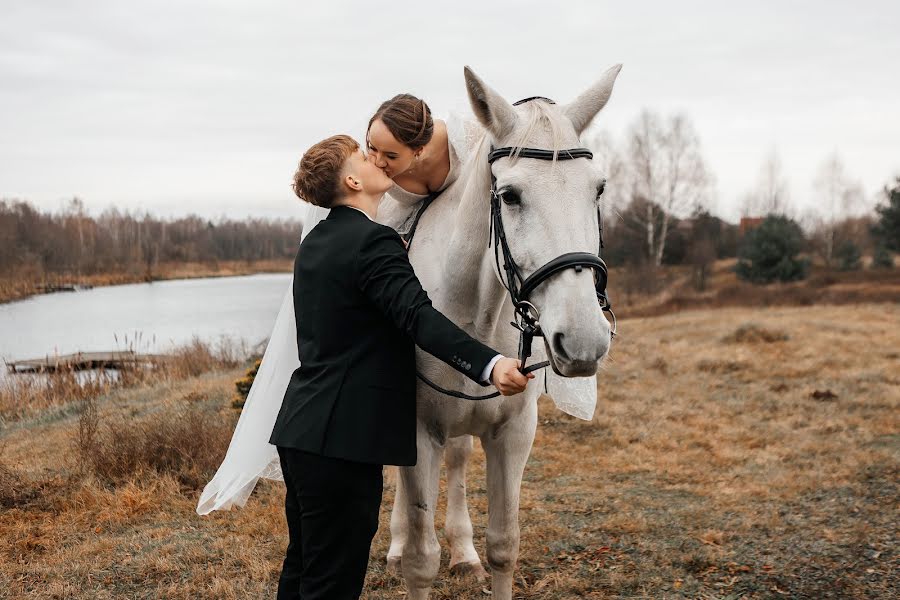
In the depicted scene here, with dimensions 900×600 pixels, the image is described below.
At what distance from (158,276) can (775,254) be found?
42.2 metres

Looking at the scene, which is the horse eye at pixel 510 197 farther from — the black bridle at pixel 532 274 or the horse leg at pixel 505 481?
the horse leg at pixel 505 481

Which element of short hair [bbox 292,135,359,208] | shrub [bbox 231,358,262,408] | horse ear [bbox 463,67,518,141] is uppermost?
horse ear [bbox 463,67,518,141]

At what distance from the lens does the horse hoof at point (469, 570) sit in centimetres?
383

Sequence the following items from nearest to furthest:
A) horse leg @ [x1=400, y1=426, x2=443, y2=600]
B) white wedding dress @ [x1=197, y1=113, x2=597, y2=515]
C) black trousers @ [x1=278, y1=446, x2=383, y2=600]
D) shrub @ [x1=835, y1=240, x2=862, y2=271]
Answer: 1. black trousers @ [x1=278, y1=446, x2=383, y2=600]
2. horse leg @ [x1=400, y1=426, x2=443, y2=600]
3. white wedding dress @ [x1=197, y1=113, x2=597, y2=515]
4. shrub @ [x1=835, y1=240, x2=862, y2=271]

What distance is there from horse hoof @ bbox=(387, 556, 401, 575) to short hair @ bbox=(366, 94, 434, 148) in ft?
8.74

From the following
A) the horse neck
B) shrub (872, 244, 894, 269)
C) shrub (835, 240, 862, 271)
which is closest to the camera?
the horse neck

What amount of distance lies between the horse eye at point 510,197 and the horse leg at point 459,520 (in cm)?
230

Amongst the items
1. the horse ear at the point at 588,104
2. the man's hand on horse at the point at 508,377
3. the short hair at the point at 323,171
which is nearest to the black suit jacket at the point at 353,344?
the short hair at the point at 323,171

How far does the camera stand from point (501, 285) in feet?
7.57

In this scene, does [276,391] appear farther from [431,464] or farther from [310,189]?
[310,189]

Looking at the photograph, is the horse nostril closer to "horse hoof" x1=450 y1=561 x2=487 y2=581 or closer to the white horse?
the white horse

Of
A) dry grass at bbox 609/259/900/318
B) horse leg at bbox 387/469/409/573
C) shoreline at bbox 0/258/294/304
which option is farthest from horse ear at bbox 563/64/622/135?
shoreline at bbox 0/258/294/304

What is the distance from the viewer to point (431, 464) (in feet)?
8.70

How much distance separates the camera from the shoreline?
29.3 metres
